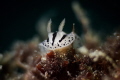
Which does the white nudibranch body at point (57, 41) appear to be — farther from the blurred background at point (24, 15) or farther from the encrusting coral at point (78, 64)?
the blurred background at point (24, 15)

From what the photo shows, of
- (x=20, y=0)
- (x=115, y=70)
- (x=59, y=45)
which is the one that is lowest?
(x=115, y=70)

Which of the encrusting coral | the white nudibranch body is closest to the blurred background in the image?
the white nudibranch body

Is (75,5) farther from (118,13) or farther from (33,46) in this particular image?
(118,13)

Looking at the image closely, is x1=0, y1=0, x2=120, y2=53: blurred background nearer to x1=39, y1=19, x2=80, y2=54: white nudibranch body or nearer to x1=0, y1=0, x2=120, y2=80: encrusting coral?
x1=39, y1=19, x2=80, y2=54: white nudibranch body

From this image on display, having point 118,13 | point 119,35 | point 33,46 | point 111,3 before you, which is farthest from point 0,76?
point 111,3

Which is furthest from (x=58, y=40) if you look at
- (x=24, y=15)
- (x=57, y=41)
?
(x=24, y=15)

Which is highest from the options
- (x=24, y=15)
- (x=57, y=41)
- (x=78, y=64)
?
(x=24, y=15)

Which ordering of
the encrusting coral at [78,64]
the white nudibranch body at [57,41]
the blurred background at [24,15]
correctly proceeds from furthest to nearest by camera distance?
the blurred background at [24,15] → the white nudibranch body at [57,41] → the encrusting coral at [78,64]

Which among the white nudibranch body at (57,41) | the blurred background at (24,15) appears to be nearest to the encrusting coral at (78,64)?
the white nudibranch body at (57,41)

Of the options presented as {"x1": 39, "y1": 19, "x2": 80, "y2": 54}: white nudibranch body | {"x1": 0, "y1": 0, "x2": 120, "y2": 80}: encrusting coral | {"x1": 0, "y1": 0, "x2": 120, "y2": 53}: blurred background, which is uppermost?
{"x1": 0, "y1": 0, "x2": 120, "y2": 53}: blurred background

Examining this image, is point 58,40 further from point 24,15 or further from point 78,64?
point 24,15

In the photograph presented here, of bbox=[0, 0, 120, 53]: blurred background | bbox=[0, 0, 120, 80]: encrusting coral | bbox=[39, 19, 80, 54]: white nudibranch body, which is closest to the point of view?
bbox=[0, 0, 120, 80]: encrusting coral
